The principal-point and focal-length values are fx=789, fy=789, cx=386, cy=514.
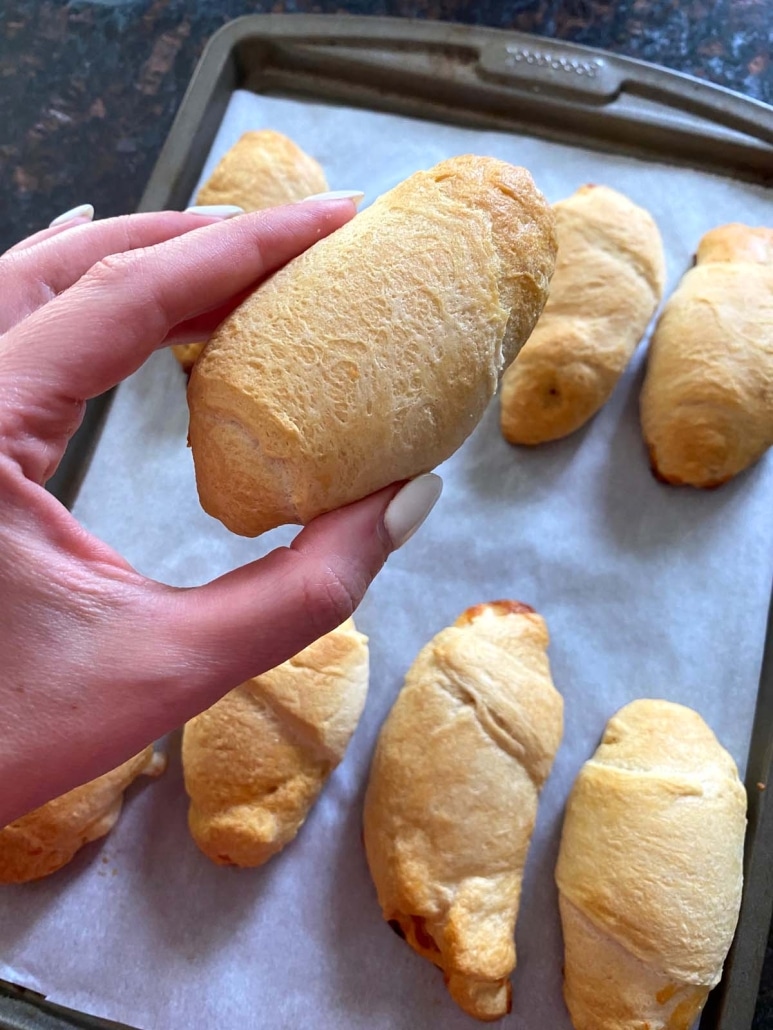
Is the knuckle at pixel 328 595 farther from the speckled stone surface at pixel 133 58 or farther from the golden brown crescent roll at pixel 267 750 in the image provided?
the speckled stone surface at pixel 133 58

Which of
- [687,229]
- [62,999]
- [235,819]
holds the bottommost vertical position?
[62,999]

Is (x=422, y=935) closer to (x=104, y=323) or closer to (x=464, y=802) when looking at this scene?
(x=464, y=802)

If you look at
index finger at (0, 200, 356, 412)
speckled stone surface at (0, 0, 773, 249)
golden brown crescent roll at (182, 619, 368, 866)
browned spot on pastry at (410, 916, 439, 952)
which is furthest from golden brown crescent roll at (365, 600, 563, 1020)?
speckled stone surface at (0, 0, 773, 249)

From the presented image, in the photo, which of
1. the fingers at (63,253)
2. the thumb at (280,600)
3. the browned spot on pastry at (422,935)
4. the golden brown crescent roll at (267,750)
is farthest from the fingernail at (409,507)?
the browned spot on pastry at (422,935)

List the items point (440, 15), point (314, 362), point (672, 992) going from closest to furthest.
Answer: point (314, 362) < point (672, 992) < point (440, 15)

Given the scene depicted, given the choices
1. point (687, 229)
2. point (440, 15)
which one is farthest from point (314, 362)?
point (440, 15)

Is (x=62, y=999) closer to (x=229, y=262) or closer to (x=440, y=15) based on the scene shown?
(x=229, y=262)
